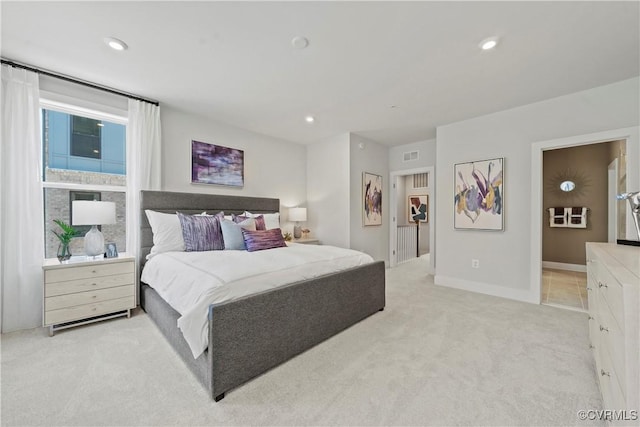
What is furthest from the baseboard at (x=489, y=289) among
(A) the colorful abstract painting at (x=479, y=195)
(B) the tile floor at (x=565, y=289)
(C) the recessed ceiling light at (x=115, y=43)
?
(C) the recessed ceiling light at (x=115, y=43)

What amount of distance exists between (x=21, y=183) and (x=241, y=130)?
2637 millimetres

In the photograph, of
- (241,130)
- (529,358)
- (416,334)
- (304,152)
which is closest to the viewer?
(529,358)

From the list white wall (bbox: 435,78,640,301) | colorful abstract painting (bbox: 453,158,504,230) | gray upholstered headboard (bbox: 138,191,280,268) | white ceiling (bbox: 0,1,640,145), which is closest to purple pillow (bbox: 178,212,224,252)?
gray upholstered headboard (bbox: 138,191,280,268)

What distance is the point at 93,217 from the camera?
2.52 meters

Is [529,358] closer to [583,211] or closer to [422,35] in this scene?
[422,35]

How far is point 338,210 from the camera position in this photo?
4.65m

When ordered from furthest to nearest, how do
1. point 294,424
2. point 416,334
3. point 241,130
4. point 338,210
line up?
point 338,210 → point 241,130 → point 416,334 → point 294,424

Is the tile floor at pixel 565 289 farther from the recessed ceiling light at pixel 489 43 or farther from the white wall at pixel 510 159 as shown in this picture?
the recessed ceiling light at pixel 489 43

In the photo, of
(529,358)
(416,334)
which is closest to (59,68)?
(416,334)

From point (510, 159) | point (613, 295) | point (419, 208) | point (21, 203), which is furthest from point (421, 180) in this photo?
point (21, 203)

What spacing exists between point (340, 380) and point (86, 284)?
102 inches

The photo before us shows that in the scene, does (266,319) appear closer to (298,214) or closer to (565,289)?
(298,214)

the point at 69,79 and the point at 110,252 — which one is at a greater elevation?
the point at 69,79

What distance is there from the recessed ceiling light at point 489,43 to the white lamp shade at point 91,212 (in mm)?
3793
